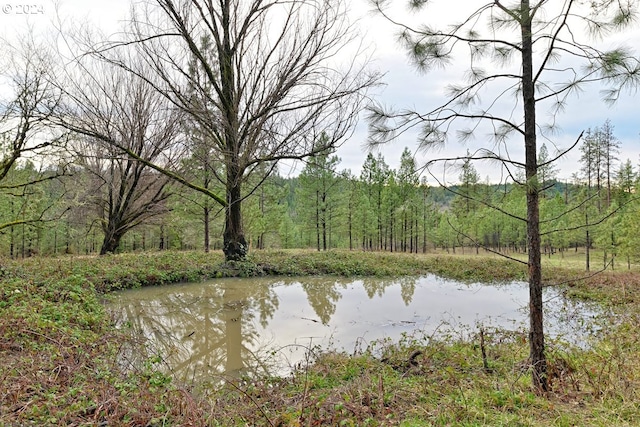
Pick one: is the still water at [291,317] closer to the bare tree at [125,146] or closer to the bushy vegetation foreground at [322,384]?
the bushy vegetation foreground at [322,384]

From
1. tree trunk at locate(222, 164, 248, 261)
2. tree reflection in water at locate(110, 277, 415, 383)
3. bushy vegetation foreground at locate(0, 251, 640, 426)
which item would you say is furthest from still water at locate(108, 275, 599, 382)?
tree trunk at locate(222, 164, 248, 261)

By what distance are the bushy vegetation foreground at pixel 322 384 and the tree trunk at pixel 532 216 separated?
24 centimetres

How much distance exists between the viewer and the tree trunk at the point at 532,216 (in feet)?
10.5

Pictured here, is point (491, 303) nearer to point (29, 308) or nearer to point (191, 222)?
point (29, 308)

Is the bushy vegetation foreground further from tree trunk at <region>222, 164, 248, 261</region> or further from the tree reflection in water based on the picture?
tree trunk at <region>222, 164, 248, 261</region>

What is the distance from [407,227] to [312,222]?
37.0 feet

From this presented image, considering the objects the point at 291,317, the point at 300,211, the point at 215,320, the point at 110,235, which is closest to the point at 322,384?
the point at 291,317

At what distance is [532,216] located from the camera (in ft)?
10.5

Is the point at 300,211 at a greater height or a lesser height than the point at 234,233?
greater

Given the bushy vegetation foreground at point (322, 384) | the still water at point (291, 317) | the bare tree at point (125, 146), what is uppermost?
the bare tree at point (125, 146)

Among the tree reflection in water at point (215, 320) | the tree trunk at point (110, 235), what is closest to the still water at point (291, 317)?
the tree reflection in water at point (215, 320)

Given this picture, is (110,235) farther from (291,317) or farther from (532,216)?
(532,216)

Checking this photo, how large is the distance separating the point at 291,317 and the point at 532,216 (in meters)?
5.08

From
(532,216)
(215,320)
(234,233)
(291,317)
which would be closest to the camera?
(532,216)
